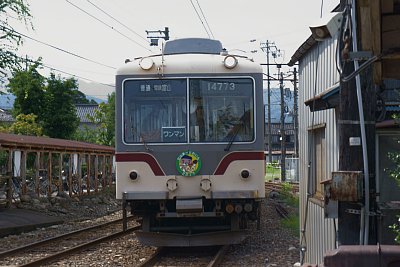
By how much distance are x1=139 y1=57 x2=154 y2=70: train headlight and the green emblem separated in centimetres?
156

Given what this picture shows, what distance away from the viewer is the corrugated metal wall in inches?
331

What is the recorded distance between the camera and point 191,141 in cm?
1091

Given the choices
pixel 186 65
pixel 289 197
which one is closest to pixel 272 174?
pixel 289 197

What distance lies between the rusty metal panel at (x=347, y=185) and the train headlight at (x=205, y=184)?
5.78 meters

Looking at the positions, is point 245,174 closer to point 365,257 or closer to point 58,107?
point 365,257

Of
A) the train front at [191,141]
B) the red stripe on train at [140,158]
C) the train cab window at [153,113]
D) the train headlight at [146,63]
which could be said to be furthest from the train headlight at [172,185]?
the train headlight at [146,63]

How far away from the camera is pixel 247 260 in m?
10.7

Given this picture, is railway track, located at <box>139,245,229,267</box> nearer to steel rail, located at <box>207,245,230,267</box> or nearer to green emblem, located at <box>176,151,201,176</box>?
steel rail, located at <box>207,245,230,267</box>

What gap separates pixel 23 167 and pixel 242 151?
38.9 feet

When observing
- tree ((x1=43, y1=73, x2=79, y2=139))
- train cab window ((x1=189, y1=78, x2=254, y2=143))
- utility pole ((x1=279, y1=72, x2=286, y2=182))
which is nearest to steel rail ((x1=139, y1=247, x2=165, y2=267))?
train cab window ((x1=189, y1=78, x2=254, y2=143))

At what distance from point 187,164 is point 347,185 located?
6.06 m

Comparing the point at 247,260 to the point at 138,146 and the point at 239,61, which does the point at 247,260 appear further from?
the point at 239,61

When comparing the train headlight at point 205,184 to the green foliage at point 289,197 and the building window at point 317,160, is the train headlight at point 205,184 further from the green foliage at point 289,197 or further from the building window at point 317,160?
the green foliage at point 289,197

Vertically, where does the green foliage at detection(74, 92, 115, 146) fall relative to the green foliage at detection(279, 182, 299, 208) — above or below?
above
